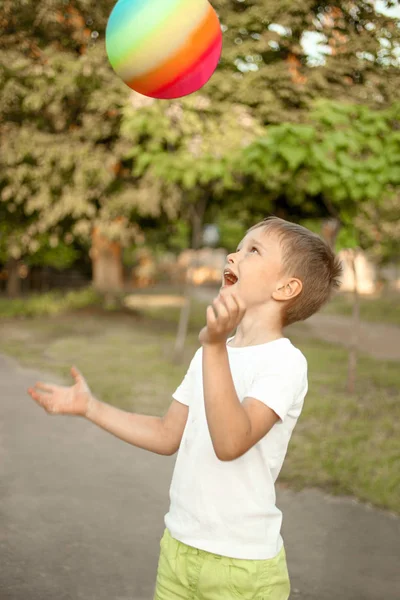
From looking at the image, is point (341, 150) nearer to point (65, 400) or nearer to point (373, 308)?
point (65, 400)

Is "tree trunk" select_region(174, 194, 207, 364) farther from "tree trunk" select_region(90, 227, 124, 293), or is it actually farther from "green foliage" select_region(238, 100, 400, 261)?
"tree trunk" select_region(90, 227, 124, 293)

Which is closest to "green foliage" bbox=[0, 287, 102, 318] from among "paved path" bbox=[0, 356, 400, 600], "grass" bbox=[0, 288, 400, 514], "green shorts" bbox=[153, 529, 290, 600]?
"grass" bbox=[0, 288, 400, 514]

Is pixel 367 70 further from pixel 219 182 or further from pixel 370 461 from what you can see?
pixel 370 461

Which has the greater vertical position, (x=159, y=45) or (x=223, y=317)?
(x=223, y=317)

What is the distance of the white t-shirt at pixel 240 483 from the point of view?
175cm

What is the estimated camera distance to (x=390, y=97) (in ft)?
22.5

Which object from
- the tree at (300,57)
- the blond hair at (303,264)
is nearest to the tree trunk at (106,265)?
the tree at (300,57)

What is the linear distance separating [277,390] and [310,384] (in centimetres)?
705

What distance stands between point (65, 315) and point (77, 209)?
4536 mm

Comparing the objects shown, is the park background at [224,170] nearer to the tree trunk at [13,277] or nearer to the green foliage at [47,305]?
the green foliage at [47,305]

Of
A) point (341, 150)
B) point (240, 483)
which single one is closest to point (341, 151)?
point (341, 150)

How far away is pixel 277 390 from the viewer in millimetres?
1652

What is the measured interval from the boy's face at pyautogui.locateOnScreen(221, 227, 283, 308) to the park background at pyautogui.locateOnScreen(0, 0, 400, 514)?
10.3 feet

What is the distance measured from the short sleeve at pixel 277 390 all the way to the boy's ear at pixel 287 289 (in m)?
0.19
